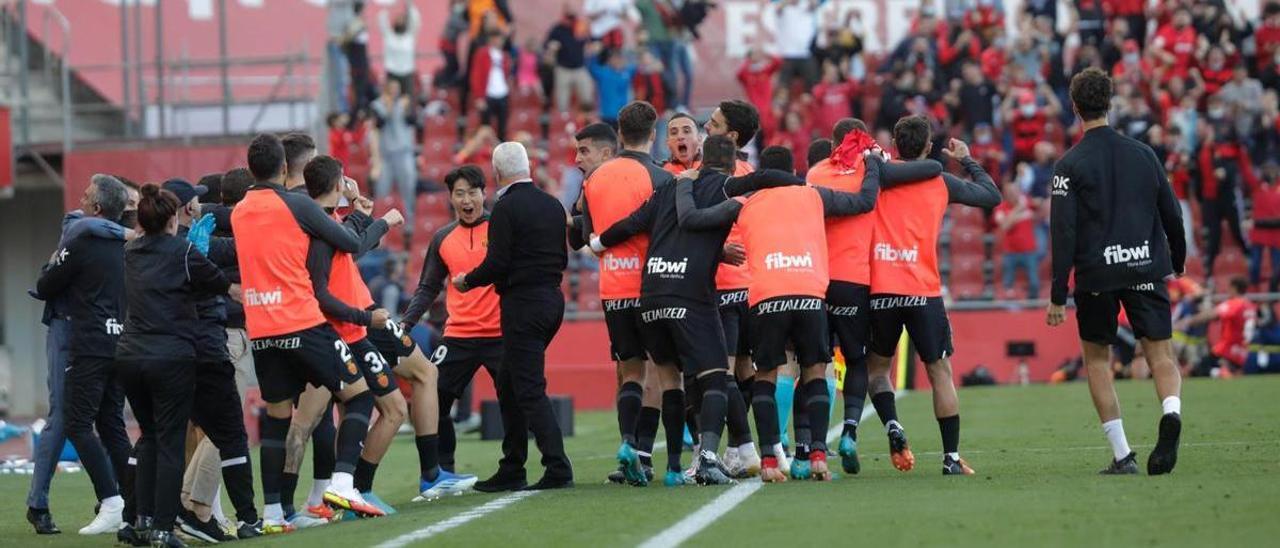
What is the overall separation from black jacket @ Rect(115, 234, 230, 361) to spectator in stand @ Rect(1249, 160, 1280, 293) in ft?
57.4

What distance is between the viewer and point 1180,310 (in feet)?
79.3

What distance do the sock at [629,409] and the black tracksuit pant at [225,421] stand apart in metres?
2.33

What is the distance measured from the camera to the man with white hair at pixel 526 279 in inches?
452

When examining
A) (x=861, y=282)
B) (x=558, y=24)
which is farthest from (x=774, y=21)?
(x=861, y=282)

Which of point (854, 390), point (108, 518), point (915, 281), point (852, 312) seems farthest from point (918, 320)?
point (108, 518)

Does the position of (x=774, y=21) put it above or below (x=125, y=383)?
above

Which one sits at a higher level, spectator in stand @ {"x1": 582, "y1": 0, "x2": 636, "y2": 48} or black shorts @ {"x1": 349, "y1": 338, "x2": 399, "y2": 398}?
spectator in stand @ {"x1": 582, "y1": 0, "x2": 636, "y2": 48}

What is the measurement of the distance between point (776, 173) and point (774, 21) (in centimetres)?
1846

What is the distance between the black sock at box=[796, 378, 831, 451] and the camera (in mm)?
11227

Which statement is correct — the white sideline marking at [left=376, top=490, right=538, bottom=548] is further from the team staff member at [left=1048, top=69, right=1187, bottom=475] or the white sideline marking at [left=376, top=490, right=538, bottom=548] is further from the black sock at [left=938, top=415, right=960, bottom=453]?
the team staff member at [left=1048, top=69, right=1187, bottom=475]

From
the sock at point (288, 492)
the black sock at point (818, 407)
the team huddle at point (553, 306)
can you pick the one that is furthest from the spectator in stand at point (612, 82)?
the sock at point (288, 492)

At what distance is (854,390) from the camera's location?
38.4 feet

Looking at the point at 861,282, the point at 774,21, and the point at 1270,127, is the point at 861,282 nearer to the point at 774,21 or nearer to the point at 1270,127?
the point at 1270,127

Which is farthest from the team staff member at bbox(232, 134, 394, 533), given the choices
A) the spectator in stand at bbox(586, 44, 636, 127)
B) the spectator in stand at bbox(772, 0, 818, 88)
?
the spectator in stand at bbox(772, 0, 818, 88)
